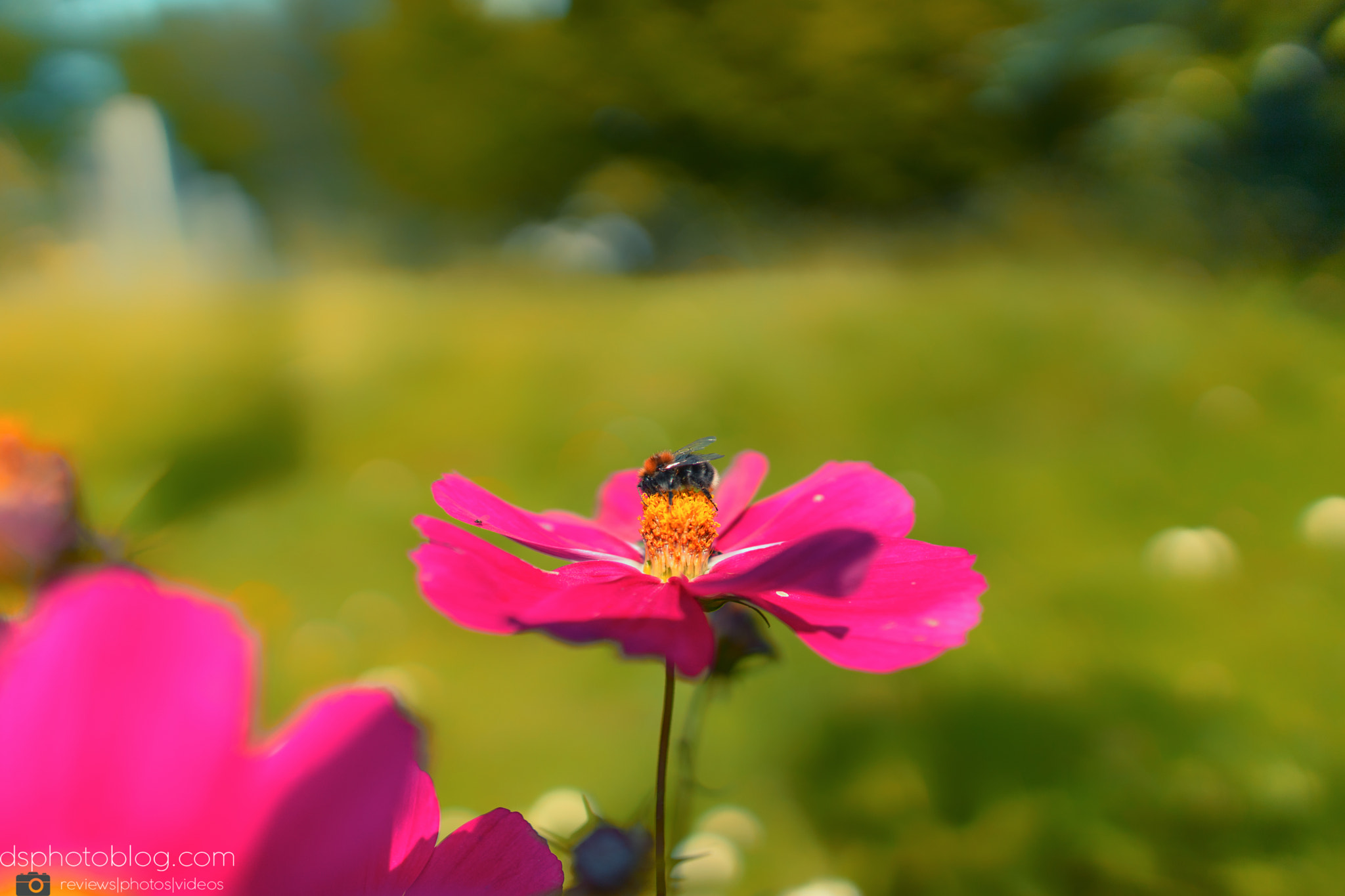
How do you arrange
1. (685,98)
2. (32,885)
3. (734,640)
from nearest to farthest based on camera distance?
(32,885), (734,640), (685,98)

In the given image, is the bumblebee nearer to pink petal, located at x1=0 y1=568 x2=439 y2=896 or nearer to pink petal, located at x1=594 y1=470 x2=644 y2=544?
pink petal, located at x1=594 y1=470 x2=644 y2=544

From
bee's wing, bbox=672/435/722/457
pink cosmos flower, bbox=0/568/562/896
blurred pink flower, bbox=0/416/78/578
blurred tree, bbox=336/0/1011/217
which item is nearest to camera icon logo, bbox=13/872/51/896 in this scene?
pink cosmos flower, bbox=0/568/562/896

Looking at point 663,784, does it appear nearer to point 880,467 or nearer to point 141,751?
point 141,751

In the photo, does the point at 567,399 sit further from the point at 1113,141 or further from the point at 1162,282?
the point at 1113,141

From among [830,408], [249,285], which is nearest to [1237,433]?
[830,408]

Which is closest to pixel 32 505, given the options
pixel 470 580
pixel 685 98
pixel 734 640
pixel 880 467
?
pixel 470 580

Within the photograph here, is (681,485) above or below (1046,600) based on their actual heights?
below

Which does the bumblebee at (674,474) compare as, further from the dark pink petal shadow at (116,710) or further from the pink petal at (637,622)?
Result: the dark pink petal shadow at (116,710)
